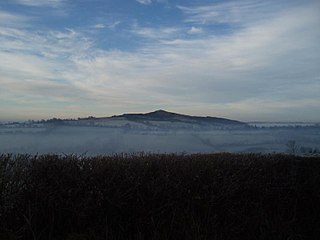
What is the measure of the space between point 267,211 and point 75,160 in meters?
3.32

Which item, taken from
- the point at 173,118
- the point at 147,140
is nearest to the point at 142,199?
the point at 147,140

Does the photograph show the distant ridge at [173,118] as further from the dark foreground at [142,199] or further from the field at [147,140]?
the dark foreground at [142,199]

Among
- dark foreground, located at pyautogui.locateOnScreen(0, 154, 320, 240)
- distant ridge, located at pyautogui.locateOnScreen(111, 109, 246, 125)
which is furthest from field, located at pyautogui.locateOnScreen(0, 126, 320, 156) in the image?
distant ridge, located at pyautogui.locateOnScreen(111, 109, 246, 125)

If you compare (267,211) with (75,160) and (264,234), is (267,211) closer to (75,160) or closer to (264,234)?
(264,234)

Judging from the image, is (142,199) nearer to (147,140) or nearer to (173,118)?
(147,140)

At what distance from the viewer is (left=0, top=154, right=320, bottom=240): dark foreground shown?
5.71 metres

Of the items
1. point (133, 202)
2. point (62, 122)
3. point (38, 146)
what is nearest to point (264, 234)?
point (133, 202)

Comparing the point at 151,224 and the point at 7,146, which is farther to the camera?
the point at 7,146

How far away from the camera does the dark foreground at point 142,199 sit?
225 inches

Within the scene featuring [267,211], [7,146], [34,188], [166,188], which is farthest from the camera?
[7,146]

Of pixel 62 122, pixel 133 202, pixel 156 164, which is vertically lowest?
pixel 133 202

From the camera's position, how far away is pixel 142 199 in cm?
596

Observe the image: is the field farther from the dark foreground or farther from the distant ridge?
the distant ridge

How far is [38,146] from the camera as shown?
7.68 metres
